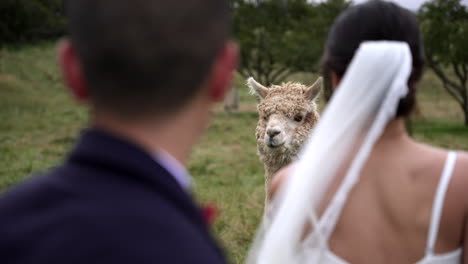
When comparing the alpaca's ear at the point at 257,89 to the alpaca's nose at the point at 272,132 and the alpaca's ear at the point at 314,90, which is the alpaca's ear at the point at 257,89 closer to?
the alpaca's ear at the point at 314,90

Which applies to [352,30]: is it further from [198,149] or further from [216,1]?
[198,149]

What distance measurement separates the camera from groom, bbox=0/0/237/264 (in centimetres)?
80

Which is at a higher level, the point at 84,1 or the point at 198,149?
the point at 84,1

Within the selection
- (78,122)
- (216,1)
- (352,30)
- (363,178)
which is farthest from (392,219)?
(78,122)

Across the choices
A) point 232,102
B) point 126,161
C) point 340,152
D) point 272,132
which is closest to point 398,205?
point 340,152

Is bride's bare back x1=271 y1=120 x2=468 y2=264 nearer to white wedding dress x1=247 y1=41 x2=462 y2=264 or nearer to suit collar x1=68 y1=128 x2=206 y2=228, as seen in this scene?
white wedding dress x1=247 y1=41 x2=462 y2=264

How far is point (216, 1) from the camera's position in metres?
0.98

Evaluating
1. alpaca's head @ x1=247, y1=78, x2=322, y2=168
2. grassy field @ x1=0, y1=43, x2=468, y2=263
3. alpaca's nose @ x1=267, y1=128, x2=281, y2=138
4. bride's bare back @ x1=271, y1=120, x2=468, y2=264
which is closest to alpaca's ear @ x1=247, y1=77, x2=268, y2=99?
alpaca's head @ x1=247, y1=78, x2=322, y2=168

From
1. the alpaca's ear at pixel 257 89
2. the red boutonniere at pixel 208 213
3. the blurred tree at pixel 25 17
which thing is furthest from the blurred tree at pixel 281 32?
the red boutonniere at pixel 208 213

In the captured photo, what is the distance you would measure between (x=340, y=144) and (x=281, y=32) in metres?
24.3

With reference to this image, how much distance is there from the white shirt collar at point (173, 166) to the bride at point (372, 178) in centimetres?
72

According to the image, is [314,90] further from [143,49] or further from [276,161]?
[143,49]

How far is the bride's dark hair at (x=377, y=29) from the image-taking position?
1.72 meters

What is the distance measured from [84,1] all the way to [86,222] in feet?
1.27
